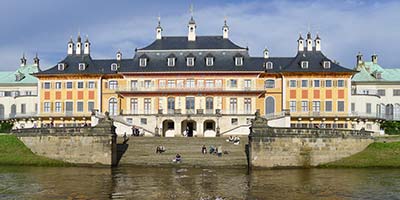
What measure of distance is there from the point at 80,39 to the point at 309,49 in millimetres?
32193

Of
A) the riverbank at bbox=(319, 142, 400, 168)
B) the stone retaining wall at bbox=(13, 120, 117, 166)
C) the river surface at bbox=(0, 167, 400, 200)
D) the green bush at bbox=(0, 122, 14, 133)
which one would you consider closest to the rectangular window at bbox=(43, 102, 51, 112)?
the green bush at bbox=(0, 122, 14, 133)

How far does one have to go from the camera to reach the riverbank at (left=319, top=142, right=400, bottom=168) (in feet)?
157

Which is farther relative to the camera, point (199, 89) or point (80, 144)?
point (199, 89)

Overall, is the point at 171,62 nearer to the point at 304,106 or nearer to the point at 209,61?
the point at 209,61

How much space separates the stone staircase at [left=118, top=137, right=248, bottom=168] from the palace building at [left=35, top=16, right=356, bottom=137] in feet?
38.8

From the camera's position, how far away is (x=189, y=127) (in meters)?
71.1

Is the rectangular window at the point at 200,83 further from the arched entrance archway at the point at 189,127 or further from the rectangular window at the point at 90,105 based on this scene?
the rectangular window at the point at 90,105

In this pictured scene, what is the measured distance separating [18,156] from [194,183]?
20.8 meters

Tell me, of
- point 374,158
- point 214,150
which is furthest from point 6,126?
point 374,158

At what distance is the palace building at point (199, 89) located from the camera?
70.1 metres

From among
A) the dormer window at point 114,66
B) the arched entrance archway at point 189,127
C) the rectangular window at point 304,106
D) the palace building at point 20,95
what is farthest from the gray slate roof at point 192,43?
the palace building at point 20,95

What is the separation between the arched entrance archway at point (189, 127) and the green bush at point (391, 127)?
81.6ft

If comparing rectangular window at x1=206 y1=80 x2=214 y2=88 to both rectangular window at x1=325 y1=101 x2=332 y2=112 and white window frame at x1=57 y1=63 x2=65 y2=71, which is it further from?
white window frame at x1=57 y1=63 x2=65 y2=71

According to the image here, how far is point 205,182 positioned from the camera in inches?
1483
